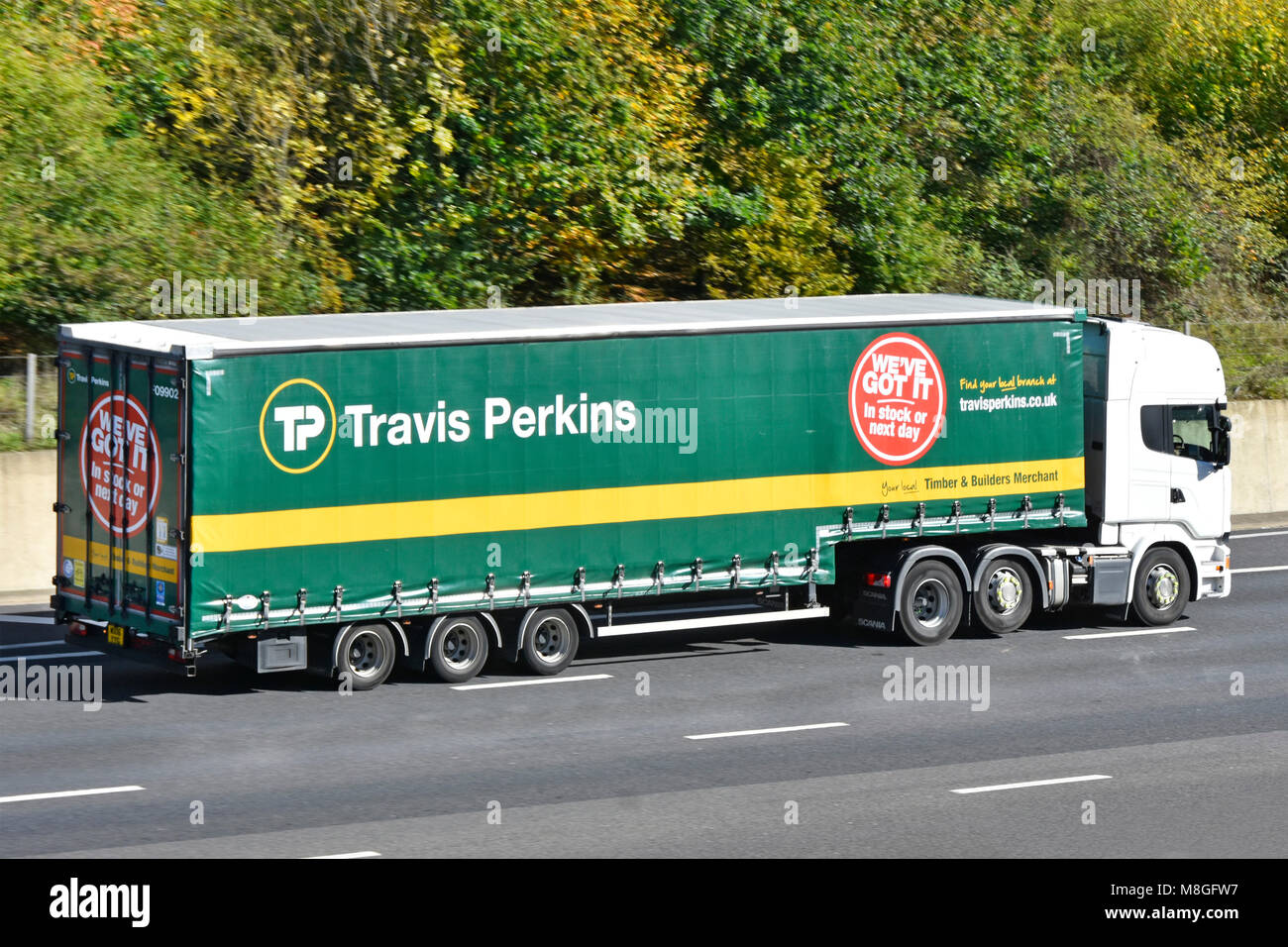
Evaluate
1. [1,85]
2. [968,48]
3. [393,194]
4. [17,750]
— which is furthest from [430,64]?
[17,750]

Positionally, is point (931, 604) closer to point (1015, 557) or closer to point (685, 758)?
point (1015, 557)

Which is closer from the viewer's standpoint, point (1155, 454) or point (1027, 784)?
point (1027, 784)

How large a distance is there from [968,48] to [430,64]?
1265cm

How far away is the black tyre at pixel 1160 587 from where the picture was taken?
72.5ft

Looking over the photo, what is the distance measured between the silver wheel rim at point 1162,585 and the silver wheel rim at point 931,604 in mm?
3037

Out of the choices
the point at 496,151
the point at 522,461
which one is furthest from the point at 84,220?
the point at 522,461

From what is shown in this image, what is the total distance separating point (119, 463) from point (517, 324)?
418cm

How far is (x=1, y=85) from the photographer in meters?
26.8

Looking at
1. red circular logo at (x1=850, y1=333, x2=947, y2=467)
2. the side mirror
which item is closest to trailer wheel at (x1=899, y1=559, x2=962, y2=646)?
red circular logo at (x1=850, y1=333, x2=947, y2=467)

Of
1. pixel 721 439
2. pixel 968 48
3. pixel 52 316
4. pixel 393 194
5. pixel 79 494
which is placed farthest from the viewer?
pixel 968 48

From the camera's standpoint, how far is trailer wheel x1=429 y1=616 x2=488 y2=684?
59.2ft

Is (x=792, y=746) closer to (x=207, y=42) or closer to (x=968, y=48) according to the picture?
(x=207, y=42)

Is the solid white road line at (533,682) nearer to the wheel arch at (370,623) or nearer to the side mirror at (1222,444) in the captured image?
the wheel arch at (370,623)

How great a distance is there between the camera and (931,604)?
817 inches
